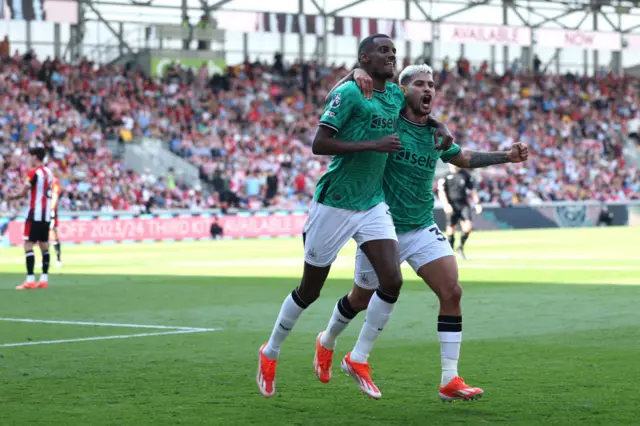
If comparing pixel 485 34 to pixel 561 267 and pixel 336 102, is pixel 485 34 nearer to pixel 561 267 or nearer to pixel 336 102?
pixel 561 267

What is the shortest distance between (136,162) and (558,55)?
112 feet

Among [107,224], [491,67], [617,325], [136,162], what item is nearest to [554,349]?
[617,325]

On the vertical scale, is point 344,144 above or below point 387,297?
above

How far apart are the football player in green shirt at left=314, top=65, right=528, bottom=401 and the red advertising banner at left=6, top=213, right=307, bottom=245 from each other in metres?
28.7

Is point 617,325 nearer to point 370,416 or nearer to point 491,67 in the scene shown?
point 370,416

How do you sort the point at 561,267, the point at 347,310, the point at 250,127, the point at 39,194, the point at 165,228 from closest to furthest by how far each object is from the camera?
the point at 347,310, the point at 39,194, the point at 561,267, the point at 165,228, the point at 250,127

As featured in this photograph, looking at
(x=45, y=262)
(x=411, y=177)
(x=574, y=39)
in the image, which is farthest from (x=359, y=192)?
(x=574, y=39)

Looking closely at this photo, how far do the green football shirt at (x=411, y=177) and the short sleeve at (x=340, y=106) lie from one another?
55cm

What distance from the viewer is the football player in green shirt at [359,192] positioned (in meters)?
8.14

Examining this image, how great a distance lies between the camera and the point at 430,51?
2389 inches

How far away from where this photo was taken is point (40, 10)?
43.8 m

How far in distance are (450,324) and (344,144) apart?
57.5 inches

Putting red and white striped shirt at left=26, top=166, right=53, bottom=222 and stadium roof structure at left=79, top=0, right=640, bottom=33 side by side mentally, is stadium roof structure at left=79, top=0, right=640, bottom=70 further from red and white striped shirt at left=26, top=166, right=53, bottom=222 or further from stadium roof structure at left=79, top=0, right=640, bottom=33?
red and white striped shirt at left=26, top=166, right=53, bottom=222

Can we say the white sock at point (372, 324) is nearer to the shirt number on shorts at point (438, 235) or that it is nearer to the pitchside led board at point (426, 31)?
the shirt number on shorts at point (438, 235)
